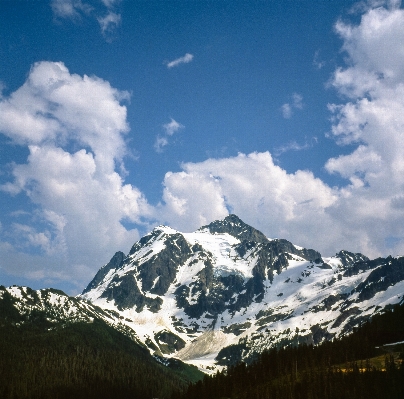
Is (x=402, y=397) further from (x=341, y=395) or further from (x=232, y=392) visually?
(x=232, y=392)

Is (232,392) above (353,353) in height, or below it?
below

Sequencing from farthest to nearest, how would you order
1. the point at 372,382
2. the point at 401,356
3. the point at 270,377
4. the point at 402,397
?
1. the point at 270,377
2. the point at 401,356
3. the point at 372,382
4. the point at 402,397

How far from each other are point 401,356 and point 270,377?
2233 inches

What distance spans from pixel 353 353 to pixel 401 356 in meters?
26.3

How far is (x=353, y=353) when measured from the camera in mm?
198625

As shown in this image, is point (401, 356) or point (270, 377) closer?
point (401, 356)

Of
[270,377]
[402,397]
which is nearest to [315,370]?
[270,377]

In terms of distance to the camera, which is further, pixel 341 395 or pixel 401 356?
pixel 401 356

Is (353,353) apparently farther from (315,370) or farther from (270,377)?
(270,377)

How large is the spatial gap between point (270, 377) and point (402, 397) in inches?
2518

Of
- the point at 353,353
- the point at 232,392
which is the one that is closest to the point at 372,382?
the point at 353,353

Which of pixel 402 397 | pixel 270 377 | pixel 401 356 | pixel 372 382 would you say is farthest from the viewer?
pixel 270 377

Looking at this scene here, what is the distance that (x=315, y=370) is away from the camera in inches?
7303

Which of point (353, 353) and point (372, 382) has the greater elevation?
point (353, 353)
